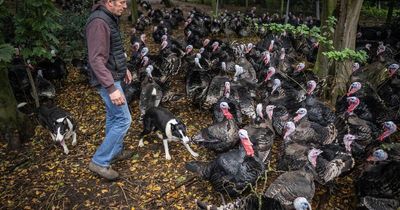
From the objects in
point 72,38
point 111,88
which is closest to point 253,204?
point 111,88

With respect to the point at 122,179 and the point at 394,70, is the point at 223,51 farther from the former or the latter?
the point at 122,179

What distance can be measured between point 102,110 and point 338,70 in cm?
502

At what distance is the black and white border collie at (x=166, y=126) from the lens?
534 cm

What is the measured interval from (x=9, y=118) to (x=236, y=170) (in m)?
3.96

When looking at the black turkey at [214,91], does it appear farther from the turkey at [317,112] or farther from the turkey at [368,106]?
the turkey at [368,106]

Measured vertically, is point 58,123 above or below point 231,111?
above

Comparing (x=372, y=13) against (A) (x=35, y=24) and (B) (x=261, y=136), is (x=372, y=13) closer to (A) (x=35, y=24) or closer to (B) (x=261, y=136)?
(B) (x=261, y=136)

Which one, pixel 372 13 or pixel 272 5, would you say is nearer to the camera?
pixel 372 13

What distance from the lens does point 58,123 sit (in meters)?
5.48

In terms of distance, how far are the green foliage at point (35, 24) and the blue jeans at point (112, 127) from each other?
187 cm

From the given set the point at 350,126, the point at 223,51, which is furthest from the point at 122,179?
the point at 223,51

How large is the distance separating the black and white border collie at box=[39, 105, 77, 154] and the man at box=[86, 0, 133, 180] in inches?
42.8

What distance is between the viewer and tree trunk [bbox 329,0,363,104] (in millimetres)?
6531

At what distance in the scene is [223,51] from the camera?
8.84 meters
